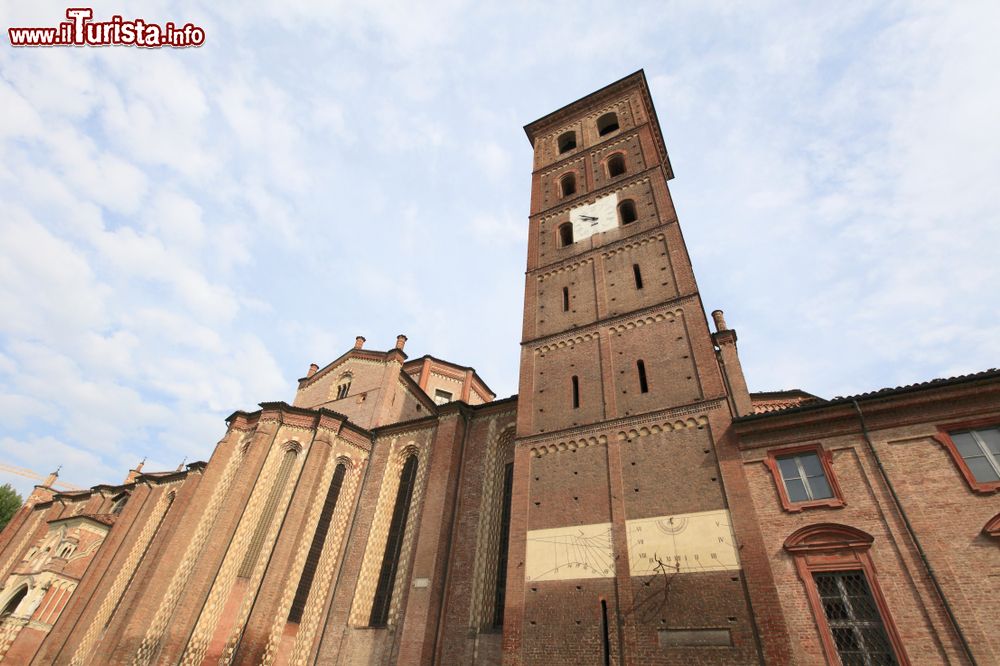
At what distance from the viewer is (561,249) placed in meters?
19.5

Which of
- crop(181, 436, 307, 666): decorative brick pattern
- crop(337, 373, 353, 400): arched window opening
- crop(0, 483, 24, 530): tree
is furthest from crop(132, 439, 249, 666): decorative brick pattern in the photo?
crop(0, 483, 24, 530): tree

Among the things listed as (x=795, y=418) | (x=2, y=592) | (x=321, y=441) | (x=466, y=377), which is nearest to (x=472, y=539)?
(x=321, y=441)

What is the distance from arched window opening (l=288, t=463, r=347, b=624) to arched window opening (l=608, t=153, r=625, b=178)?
16.5 m

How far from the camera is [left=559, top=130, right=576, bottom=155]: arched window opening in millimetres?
24903

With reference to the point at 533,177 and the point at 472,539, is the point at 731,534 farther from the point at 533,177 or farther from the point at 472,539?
the point at 533,177

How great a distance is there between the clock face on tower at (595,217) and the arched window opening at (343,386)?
43.1 feet

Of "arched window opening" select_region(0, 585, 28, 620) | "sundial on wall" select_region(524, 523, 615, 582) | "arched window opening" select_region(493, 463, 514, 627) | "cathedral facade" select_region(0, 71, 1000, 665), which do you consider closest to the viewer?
"cathedral facade" select_region(0, 71, 1000, 665)

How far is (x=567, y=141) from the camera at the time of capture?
25.2m

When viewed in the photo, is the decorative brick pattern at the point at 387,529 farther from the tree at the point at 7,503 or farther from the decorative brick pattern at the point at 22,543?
the tree at the point at 7,503

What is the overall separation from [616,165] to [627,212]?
11.2 ft

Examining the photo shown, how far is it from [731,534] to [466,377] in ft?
72.0

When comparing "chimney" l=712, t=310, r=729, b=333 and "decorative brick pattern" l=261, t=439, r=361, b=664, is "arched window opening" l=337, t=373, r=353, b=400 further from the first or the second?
"chimney" l=712, t=310, r=729, b=333

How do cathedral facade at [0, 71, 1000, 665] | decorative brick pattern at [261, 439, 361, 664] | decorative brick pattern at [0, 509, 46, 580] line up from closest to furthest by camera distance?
cathedral facade at [0, 71, 1000, 665] → decorative brick pattern at [261, 439, 361, 664] → decorative brick pattern at [0, 509, 46, 580]

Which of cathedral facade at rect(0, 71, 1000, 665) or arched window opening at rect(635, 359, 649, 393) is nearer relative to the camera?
cathedral facade at rect(0, 71, 1000, 665)
